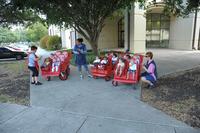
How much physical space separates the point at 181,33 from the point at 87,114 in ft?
61.6

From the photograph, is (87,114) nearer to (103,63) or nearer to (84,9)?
(103,63)

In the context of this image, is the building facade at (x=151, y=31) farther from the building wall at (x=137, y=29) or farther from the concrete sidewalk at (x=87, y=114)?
the concrete sidewalk at (x=87, y=114)

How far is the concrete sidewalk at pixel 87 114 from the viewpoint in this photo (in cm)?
371

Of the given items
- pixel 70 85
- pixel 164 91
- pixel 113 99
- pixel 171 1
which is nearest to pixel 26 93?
pixel 70 85

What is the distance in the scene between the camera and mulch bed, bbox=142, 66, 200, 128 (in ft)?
13.7

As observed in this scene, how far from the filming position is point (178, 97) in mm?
5238

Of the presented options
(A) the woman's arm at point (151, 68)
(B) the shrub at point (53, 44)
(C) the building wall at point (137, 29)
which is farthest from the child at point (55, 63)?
(B) the shrub at point (53, 44)

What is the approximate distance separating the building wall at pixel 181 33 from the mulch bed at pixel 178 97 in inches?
539

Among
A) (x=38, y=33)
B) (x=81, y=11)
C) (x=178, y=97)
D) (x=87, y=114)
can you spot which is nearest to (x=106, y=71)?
(x=178, y=97)

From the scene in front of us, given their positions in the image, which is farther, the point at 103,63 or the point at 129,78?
the point at 103,63

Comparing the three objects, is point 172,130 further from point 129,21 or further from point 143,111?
point 129,21

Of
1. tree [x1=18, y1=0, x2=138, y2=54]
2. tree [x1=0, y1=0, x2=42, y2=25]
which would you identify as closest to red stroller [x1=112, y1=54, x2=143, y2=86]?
tree [x1=18, y1=0, x2=138, y2=54]

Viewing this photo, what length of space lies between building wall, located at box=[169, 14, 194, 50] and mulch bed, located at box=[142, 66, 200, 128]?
44.9 ft

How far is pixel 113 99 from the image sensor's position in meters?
5.30
